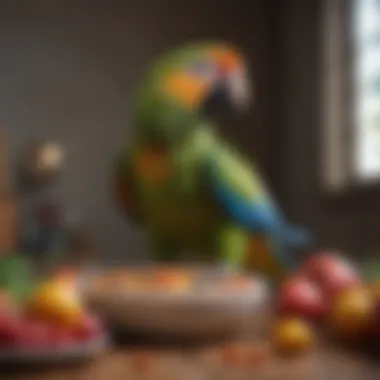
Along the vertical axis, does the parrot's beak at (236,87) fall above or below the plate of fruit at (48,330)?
above

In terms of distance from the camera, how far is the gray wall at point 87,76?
2117 mm

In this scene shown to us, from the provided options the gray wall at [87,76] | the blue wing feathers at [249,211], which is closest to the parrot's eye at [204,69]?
the blue wing feathers at [249,211]

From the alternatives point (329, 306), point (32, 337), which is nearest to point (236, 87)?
point (329, 306)

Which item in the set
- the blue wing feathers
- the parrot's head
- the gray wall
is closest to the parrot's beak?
the parrot's head

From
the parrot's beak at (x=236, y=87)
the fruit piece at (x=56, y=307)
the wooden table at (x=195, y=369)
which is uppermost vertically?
the parrot's beak at (x=236, y=87)

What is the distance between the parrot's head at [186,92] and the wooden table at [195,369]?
734mm

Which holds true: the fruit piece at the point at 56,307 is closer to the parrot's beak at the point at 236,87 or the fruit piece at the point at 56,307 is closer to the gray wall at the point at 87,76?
the parrot's beak at the point at 236,87

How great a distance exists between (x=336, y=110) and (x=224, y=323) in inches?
56.3

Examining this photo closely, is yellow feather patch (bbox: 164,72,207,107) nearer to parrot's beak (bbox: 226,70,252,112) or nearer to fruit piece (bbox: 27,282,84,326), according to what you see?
parrot's beak (bbox: 226,70,252,112)

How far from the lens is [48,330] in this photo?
57 cm

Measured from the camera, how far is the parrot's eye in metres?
1.40

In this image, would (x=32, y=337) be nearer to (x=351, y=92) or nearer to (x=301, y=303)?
(x=301, y=303)

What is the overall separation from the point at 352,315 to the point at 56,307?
0.25m

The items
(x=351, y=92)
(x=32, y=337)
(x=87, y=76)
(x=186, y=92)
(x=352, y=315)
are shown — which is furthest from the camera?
(x=87, y=76)
